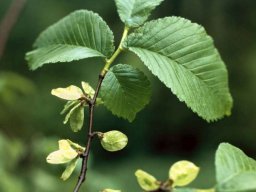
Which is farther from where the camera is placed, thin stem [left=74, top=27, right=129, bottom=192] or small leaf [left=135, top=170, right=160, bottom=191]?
thin stem [left=74, top=27, right=129, bottom=192]

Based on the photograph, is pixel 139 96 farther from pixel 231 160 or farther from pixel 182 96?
pixel 231 160

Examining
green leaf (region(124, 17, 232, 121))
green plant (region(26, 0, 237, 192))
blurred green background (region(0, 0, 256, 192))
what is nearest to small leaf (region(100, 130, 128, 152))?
green plant (region(26, 0, 237, 192))

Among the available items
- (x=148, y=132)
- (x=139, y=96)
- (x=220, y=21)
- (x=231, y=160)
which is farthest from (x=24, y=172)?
(x=148, y=132)

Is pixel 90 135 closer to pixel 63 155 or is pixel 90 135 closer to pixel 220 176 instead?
pixel 63 155

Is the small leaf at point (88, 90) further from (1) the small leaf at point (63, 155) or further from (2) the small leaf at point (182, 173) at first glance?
(2) the small leaf at point (182, 173)

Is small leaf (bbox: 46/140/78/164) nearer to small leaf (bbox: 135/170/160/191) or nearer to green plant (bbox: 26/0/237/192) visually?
green plant (bbox: 26/0/237/192)
